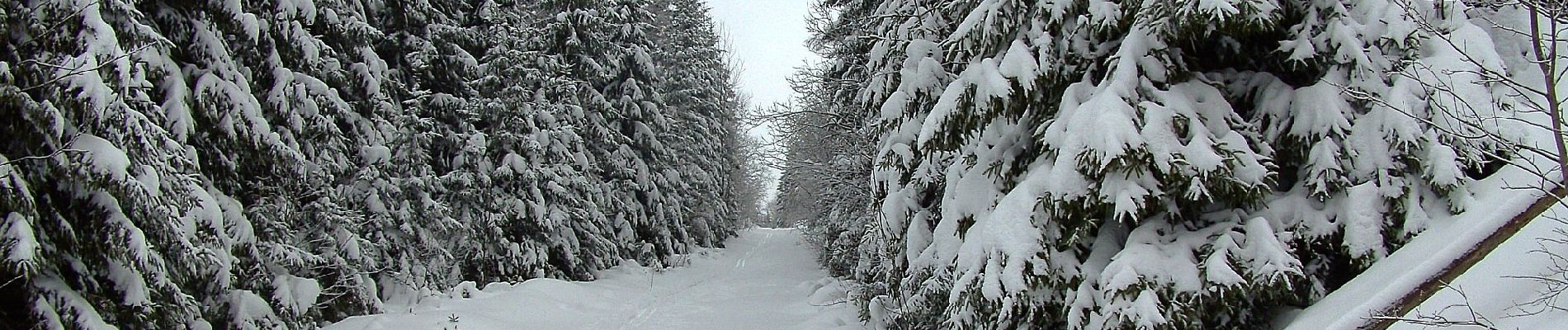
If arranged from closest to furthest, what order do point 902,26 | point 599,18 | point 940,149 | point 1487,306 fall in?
point 1487,306 → point 940,149 → point 902,26 → point 599,18

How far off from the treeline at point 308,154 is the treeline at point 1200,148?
5.94 meters

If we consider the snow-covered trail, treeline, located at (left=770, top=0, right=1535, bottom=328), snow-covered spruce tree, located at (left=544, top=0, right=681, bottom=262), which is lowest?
the snow-covered trail

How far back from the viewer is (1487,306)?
3.57 metres

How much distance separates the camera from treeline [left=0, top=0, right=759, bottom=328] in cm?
571

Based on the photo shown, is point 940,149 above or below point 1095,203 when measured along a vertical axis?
above

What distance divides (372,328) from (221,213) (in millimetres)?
2544

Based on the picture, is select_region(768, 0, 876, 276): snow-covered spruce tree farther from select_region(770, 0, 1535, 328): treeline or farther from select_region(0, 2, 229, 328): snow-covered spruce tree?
select_region(0, 2, 229, 328): snow-covered spruce tree

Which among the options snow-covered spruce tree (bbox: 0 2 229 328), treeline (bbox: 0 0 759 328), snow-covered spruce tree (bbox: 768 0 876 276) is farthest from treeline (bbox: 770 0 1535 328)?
treeline (bbox: 0 0 759 328)

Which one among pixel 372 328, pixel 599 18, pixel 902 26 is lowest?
pixel 372 328

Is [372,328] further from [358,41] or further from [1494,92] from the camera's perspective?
[1494,92]

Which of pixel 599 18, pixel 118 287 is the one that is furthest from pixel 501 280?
pixel 118 287

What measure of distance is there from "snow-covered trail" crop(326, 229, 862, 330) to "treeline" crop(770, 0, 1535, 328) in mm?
6742

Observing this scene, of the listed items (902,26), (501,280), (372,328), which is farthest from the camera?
(501,280)

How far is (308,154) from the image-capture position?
948cm
